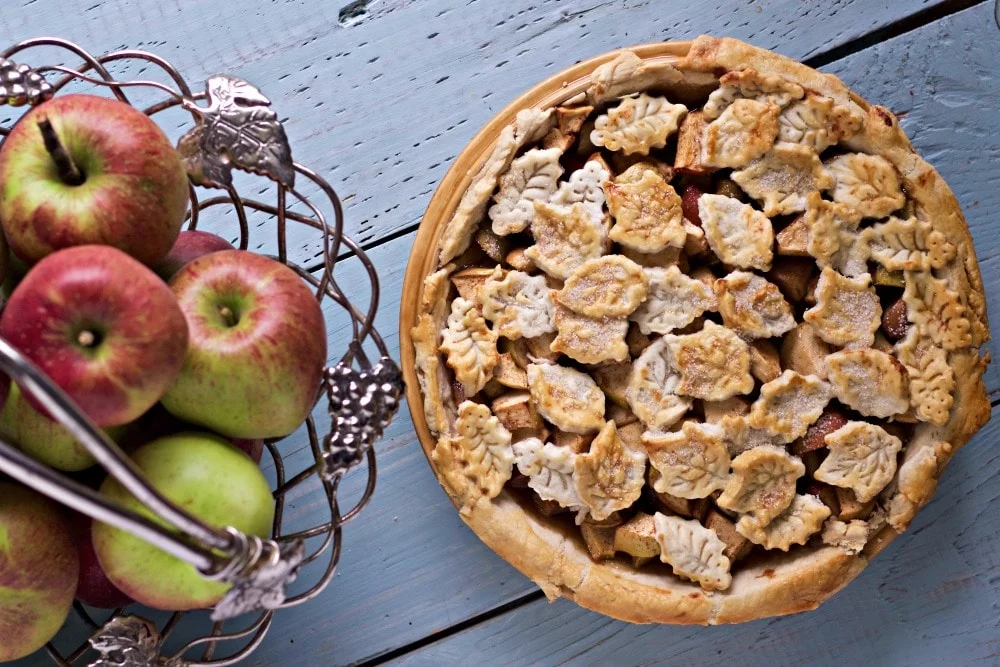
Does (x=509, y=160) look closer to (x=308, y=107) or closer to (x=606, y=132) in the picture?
(x=606, y=132)

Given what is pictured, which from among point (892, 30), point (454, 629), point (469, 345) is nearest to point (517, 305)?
point (469, 345)

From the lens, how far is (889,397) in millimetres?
863

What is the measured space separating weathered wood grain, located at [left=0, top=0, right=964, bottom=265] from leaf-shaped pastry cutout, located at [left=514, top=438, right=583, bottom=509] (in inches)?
11.7

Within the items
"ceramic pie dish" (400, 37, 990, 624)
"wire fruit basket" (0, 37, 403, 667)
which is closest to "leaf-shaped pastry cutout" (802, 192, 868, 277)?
"ceramic pie dish" (400, 37, 990, 624)

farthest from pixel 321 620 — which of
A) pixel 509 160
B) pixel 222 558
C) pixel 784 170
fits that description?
pixel 784 170

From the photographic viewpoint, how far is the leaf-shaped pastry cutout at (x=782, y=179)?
2.84 ft

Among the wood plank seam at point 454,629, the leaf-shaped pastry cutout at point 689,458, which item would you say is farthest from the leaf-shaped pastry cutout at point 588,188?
the wood plank seam at point 454,629

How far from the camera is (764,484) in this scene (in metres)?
0.87

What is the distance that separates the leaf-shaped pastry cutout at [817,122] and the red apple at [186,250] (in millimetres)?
534

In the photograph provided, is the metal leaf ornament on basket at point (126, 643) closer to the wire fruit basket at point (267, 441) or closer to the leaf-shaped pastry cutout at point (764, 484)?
the wire fruit basket at point (267, 441)

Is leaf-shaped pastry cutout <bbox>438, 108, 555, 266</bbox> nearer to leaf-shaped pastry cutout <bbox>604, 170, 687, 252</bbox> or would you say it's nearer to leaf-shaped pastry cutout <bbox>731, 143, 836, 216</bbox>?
leaf-shaped pastry cutout <bbox>604, 170, 687, 252</bbox>

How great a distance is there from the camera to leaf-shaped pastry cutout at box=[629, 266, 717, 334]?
0.86m

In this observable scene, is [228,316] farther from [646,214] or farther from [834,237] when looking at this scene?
[834,237]

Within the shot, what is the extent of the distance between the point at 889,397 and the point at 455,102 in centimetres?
54
